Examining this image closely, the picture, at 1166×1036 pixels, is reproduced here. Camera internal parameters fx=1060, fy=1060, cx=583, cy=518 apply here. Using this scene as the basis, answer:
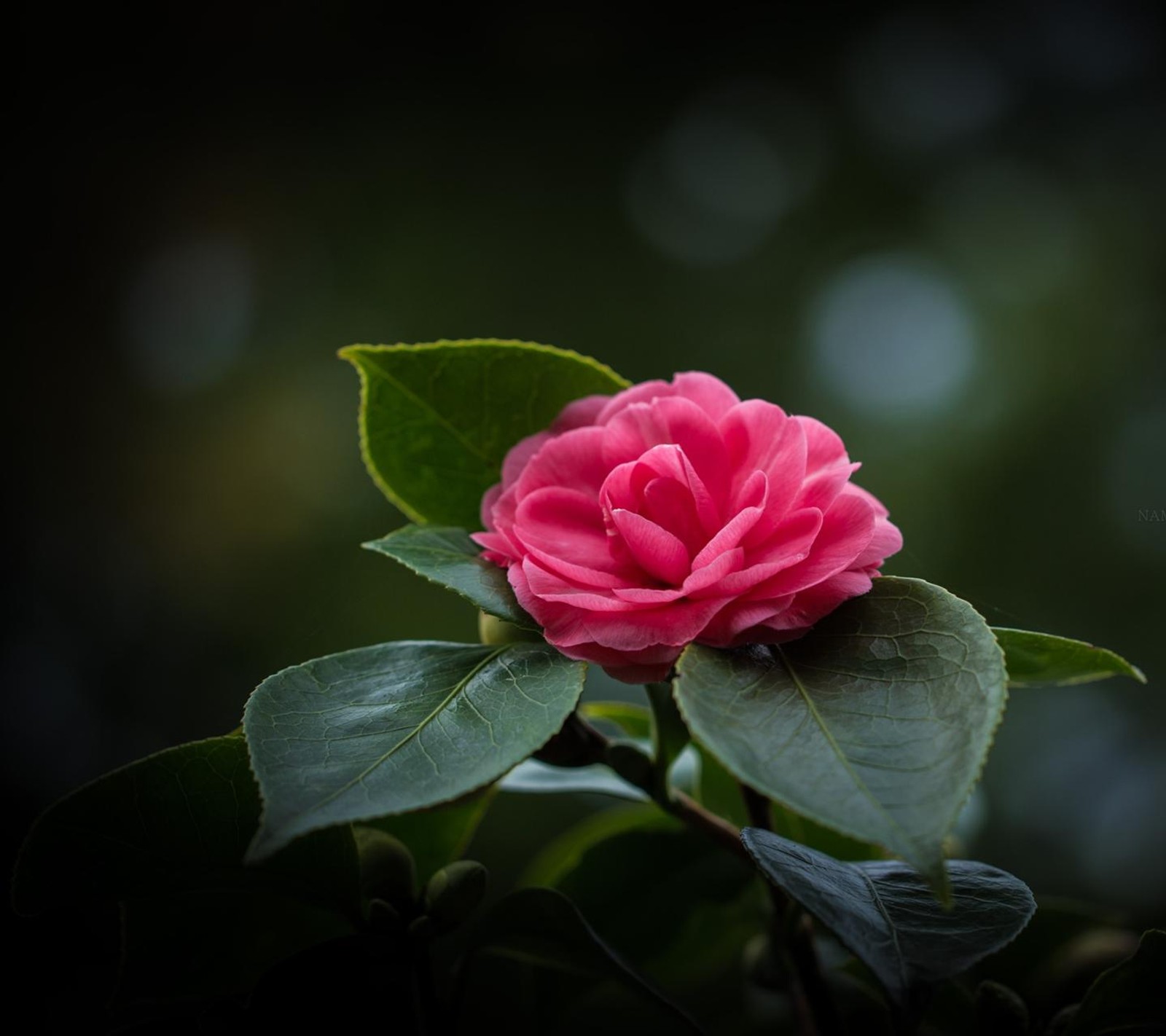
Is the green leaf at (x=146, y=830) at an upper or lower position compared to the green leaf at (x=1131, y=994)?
upper

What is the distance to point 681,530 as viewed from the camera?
40 cm

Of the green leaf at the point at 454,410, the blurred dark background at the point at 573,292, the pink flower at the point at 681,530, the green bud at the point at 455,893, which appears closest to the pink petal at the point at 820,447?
the pink flower at the point at 681,530

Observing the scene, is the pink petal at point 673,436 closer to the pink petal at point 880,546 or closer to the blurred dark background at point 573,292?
the pink petal at point 880,546

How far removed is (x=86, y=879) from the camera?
39 cm

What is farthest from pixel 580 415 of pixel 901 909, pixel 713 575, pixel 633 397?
pixel 901 909

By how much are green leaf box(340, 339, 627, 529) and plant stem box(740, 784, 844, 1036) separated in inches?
7.2

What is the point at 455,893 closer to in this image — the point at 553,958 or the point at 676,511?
the point at 553,958

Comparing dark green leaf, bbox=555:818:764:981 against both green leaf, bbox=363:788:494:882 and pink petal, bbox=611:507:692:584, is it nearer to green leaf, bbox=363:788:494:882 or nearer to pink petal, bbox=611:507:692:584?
green leaf, bbox=363:788:494:882

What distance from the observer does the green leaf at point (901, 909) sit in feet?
1.10

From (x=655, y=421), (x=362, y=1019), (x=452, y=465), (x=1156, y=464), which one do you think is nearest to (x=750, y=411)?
(x=655, y=421)

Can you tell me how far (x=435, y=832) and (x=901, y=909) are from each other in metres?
0.23

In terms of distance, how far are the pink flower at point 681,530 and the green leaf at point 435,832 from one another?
0.49 ft

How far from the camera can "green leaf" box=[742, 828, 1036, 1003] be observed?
33 centimetres

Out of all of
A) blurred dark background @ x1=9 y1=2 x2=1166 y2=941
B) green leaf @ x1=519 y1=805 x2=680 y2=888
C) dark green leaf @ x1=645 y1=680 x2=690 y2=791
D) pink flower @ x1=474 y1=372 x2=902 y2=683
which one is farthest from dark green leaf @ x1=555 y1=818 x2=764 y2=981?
blurred dark background @ x1=9 y1=2 x2=1166 y2=941
